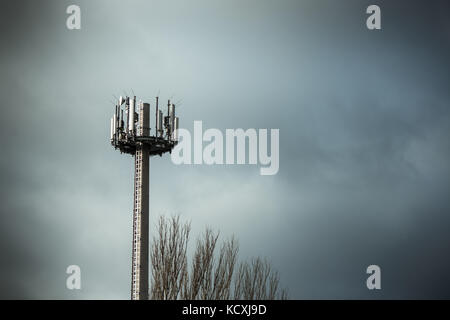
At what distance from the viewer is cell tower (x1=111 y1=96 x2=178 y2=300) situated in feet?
152

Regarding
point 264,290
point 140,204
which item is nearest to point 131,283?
point 140,204

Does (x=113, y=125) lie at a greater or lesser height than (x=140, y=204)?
greater

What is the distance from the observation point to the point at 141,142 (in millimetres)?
46938

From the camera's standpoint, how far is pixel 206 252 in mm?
35250

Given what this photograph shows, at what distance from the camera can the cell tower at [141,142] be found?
4625 cm
